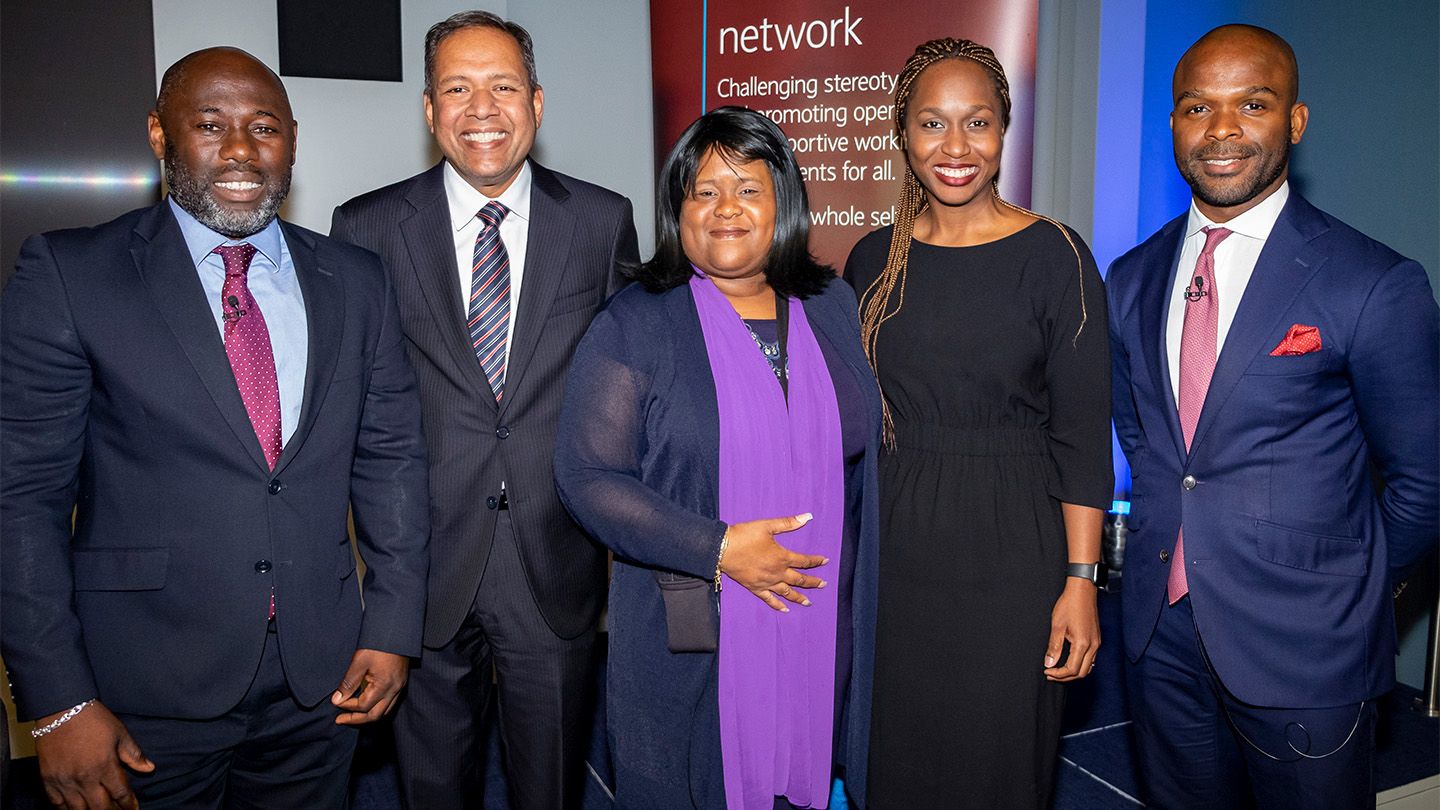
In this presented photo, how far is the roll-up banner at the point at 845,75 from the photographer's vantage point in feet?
12.7

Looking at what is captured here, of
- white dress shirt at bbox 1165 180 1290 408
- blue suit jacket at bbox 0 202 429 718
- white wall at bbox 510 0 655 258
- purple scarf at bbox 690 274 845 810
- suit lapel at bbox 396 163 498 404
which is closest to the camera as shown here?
blue suit jacket at bbox 0 202 429 718

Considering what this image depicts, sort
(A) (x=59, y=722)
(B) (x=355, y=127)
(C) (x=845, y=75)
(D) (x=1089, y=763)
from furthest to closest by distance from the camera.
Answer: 1. (B) (x=355, y=127)
2. (C) (x=845, y=75)
3. (D) (x=1089, y=763)
4. (A) (x=59, y=722)

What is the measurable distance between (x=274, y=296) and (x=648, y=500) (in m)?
0.87

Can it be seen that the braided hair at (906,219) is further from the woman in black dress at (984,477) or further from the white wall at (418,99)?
the white wall at (418,99)

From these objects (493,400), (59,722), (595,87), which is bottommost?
(59,722)

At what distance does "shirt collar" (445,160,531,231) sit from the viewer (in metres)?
2.50

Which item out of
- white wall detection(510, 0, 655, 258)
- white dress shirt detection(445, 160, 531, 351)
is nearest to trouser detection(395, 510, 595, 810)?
white dress shirt detection(445, 160, 531, 351)

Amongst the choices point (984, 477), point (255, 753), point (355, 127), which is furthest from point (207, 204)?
point (355, 127)

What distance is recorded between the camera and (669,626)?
2033 millimetres

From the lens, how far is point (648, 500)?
195 centimetres

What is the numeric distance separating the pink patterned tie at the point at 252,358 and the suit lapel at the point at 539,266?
0.56 m

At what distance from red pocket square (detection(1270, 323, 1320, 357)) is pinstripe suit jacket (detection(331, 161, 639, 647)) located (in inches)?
56.8

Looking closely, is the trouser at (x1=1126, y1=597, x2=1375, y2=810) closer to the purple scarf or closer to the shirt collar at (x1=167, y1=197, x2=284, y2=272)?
the purple scarf

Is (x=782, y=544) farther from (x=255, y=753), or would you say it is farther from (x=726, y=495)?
(x=255, y=753)
